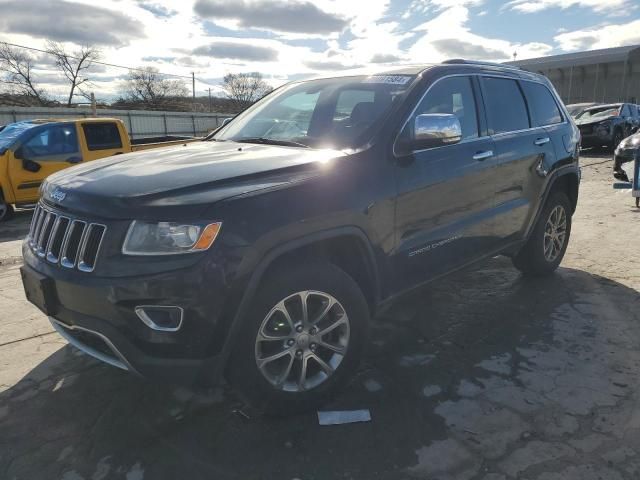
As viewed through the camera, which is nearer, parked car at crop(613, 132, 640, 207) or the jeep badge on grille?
the jeep badge on grille

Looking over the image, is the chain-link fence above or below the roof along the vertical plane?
below

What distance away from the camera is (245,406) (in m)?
2.87

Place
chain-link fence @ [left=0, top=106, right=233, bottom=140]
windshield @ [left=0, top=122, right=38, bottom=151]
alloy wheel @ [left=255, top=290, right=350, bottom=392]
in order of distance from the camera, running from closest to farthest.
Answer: alloy wheel @ [left=255, top=290, right=350, bottom=392] → windshield @ [left=0, top=122, right=38, bottom=151] → chain-link fence @ [left=0, top=106, right=233, bottom=140]

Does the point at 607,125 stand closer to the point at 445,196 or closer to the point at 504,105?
the point at 504,105

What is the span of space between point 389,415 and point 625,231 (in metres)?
5.38

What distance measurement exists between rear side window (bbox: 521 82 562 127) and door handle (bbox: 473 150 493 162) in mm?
995

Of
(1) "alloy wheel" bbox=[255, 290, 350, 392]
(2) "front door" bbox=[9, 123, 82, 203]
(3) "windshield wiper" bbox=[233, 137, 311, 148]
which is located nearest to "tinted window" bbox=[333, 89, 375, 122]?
(3) "windshield wiper" bbox=[233, 137, 311, 148]

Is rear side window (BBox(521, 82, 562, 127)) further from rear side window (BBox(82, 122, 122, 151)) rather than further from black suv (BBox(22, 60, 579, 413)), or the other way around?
rear side window (BBox(82, 122, 122, 151))

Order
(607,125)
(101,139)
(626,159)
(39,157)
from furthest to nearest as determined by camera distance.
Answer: (607,125)
(626,159)
(101,139)
(39,157)

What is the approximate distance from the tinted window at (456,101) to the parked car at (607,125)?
1471 cm

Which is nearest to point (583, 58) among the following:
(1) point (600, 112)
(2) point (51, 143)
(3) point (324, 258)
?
(1) point (600, 112)

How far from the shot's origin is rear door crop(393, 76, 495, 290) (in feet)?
10.1

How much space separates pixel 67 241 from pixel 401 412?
1.91 m

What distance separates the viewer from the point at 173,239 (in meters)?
2.23
